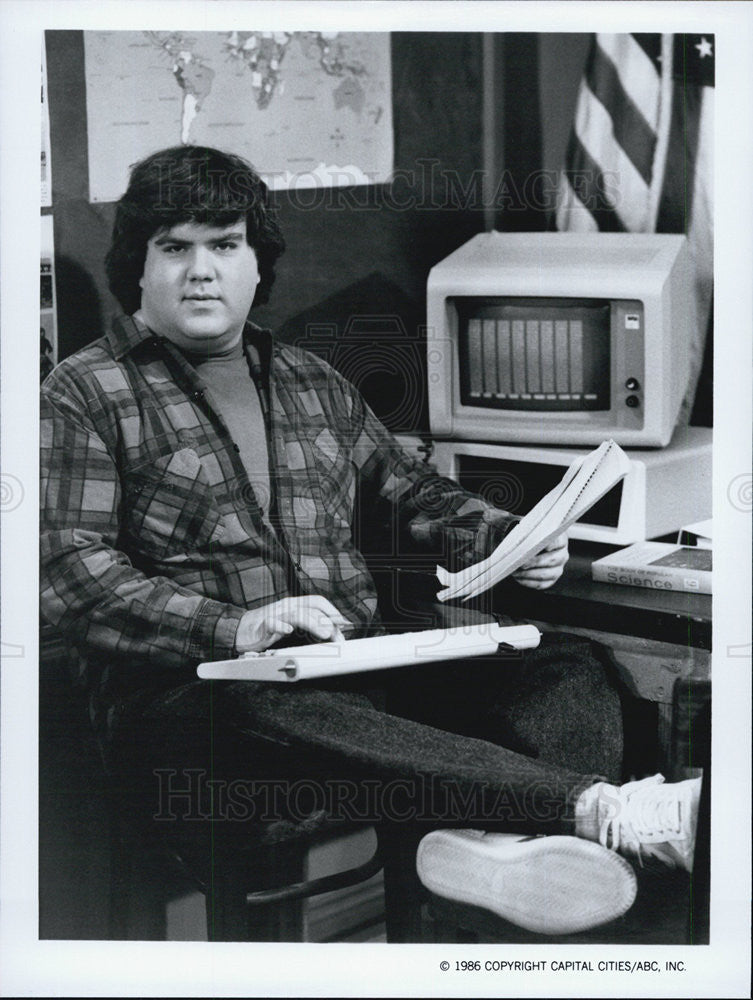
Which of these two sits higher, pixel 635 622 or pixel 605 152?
pixel 605 152

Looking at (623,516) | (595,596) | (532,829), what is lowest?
(532,829)

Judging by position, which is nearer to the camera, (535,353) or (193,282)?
(193,282)

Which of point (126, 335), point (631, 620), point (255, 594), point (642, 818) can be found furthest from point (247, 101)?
point (642, 818)

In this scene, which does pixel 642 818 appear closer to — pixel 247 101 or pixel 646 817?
pixel 646 817

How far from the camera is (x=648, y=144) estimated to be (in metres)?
1.73

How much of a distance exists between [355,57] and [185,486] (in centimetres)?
66

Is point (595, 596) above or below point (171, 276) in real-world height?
below

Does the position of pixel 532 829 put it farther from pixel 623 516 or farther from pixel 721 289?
pixel 721 289

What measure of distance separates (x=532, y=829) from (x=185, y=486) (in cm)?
68

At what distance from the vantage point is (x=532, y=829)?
1.64 m

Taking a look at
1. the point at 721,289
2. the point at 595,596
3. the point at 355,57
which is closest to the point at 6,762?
the point at 595,596

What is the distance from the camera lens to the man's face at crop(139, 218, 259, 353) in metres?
1.64

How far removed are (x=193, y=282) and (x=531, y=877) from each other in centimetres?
96

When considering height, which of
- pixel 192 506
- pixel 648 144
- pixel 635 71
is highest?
pixel 635 71
